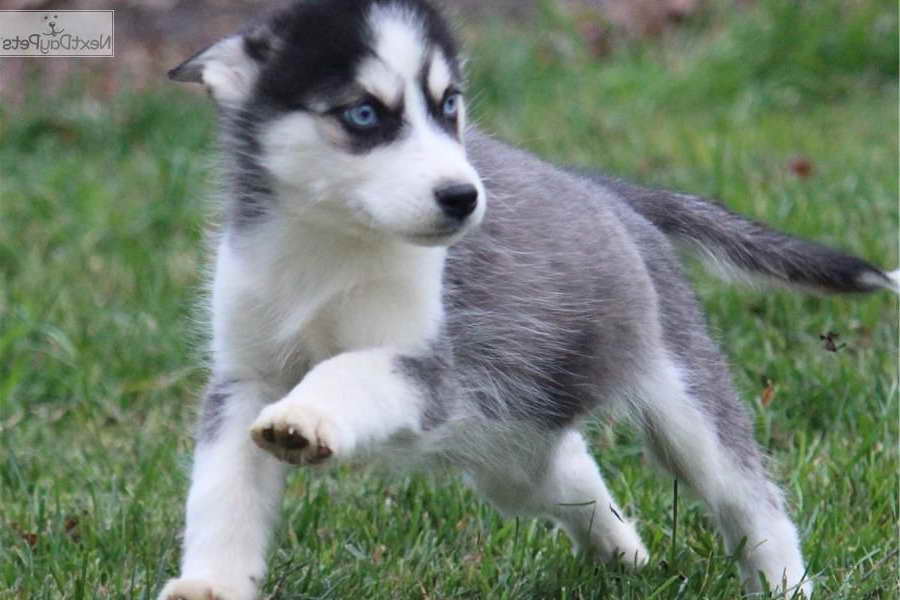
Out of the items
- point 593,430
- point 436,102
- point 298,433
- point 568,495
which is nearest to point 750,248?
point 593,430

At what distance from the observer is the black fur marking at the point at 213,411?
12.1 ft

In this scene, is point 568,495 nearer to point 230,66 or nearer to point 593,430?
point 593,430

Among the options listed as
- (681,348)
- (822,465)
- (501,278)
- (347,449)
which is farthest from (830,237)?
(347,449)

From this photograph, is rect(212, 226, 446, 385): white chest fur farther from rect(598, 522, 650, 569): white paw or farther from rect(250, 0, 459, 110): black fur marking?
rect(598, 522, 650, 569): white paw

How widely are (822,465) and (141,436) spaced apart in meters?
2.17

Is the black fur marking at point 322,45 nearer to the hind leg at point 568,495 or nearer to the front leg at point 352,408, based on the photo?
the front leg at point 352,408

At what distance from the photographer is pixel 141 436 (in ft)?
16.8

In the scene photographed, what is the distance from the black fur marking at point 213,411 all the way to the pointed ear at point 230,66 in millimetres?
679

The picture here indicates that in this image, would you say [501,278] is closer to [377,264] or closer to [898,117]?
[377,264]

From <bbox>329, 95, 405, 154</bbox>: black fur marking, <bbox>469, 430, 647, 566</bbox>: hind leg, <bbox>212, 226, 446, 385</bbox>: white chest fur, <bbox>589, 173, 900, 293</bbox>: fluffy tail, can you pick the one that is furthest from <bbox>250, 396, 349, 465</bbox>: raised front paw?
<bbox>589, 173, 900, 293</bbox>: fluffy tail

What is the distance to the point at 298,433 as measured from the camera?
3.03 meters

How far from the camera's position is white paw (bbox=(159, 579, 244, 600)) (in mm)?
3359

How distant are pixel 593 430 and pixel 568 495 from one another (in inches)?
21.9

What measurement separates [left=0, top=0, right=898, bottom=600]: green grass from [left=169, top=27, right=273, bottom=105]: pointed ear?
38.1 inches
